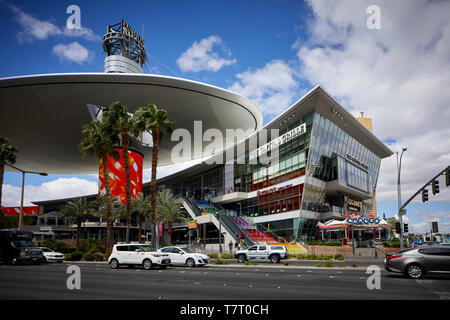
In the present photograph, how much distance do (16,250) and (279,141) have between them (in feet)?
134

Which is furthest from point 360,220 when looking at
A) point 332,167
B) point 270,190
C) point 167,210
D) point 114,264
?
point 114,264

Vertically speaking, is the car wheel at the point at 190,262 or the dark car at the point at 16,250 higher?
the dark car at the point at 16,250

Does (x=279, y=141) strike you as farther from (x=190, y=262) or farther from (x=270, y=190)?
(x=190, y=262)

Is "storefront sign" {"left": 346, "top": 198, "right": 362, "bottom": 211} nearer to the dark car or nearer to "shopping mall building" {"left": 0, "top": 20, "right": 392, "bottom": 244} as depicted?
"shopping mall building" {"left": 0, "top": 20, "right": 392, "bottom": 244}

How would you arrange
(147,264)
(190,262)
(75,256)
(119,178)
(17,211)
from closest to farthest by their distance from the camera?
(147,264) < (190,262) < (75,256) < (119,178) < (17,211)

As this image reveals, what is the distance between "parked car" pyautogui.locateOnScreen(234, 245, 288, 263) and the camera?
31.8 m

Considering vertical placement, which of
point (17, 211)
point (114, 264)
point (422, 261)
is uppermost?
point (17, 211)

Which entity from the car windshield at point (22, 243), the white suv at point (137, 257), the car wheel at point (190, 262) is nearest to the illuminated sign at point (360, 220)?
the car wheel at point (190, 262)

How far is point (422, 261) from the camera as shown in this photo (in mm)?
16656

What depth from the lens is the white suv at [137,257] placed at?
23.8m

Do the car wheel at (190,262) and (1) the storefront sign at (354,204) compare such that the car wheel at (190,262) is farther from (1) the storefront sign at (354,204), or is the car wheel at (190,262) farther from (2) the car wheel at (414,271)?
(1) the storefront sign at (354,204)

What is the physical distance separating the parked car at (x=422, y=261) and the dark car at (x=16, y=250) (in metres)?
24.3

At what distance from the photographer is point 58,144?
6975 cm

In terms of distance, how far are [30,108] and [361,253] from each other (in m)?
46.0
